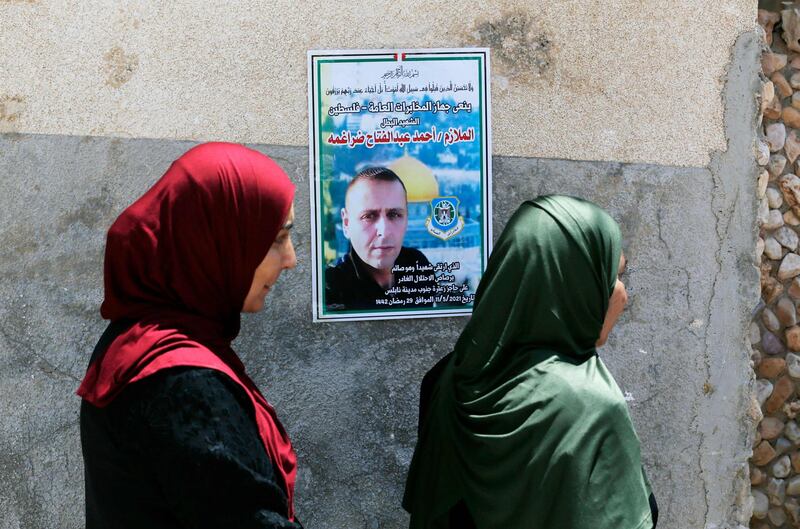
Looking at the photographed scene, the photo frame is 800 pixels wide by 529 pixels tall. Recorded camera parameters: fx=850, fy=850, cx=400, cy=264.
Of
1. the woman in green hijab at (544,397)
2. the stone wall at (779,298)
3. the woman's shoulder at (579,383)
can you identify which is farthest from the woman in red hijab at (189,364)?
the stone wall at (779,298)

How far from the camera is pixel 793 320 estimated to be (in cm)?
357

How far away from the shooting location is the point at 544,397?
2.00m

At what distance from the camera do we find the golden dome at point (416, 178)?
3.05 meters

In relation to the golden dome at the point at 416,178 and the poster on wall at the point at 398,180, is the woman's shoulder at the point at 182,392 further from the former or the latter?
the golden dome at the point at 416,178

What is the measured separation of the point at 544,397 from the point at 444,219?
119cm

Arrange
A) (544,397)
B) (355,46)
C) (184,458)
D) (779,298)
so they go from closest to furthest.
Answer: (184,458)
(544,397)
(355,46)
(779,298)

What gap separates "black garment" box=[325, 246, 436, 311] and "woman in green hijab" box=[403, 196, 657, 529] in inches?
32.4

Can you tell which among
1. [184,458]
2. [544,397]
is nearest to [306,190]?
[544,397]

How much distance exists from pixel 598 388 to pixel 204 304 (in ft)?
3.07

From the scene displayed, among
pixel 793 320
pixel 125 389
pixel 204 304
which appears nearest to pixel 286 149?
pixel 204 304

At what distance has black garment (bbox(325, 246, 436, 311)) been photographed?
305cm

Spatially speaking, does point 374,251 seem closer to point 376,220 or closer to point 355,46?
point 376,220

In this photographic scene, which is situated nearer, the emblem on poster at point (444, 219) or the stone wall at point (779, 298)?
the emblem on poster at point (444, 219)

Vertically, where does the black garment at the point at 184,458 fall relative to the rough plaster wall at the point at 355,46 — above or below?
below
